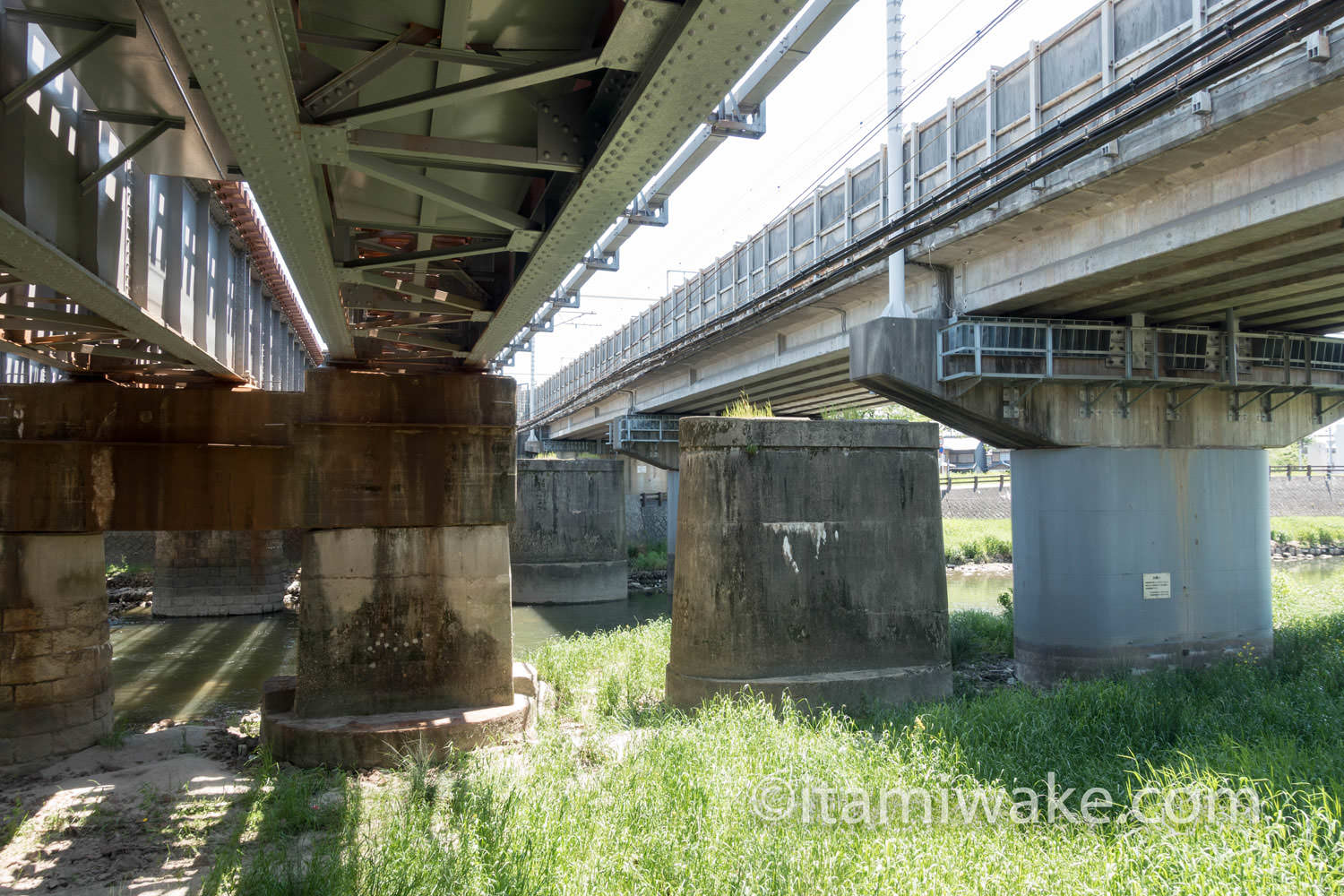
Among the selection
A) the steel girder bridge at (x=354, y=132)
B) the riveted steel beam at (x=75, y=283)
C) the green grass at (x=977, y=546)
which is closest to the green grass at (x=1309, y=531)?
the green grass at (x=977, y=546)

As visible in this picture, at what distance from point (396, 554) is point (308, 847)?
4218 millimetres

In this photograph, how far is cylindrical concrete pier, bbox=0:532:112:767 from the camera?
34.0 ft

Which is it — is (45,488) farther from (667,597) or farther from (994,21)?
(667,597)

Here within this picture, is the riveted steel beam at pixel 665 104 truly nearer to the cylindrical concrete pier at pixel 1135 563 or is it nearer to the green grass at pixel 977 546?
the cylindrical concrete pier at pixel 1135 563

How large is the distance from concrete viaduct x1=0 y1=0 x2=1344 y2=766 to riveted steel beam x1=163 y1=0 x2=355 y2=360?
0.03 meters

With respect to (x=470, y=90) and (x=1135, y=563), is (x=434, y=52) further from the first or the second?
(x=1135, y=563)

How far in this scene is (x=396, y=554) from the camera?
10867mm

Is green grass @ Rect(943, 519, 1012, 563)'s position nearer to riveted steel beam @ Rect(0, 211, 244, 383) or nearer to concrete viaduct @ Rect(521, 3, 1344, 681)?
concrete viaduct @ Rect(521, 3, 1344, 681)

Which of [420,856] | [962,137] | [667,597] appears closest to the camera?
[420,856]

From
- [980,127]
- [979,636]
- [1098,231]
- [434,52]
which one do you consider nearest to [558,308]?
[980,127]

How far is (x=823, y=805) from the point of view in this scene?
7.05 metres

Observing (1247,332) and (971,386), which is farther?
(1247,332)

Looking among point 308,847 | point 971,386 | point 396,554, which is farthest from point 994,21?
point 308,847

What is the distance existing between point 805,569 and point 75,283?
9075 mm
